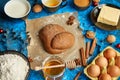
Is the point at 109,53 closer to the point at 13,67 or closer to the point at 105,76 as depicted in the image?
the point at 105,76

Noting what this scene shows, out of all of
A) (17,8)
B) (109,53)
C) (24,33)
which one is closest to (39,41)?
(24,33)

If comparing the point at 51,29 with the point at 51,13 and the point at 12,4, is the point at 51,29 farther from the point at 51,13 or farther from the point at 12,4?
the point at 12,4

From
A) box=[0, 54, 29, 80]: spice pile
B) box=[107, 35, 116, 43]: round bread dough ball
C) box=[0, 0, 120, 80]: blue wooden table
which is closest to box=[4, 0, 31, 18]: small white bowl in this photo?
box=[0, 0, 120, 80]: blue wooden table

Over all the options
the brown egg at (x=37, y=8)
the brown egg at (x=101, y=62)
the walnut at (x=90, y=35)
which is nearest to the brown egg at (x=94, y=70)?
the brown egg at (x=101, y=62)

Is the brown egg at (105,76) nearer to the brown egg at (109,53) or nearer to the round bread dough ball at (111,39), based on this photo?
the brown egg at (109,53)

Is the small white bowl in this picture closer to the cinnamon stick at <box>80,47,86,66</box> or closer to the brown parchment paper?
the brown parchment paper

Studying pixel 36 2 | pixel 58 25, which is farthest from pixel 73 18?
pixel 36 2
